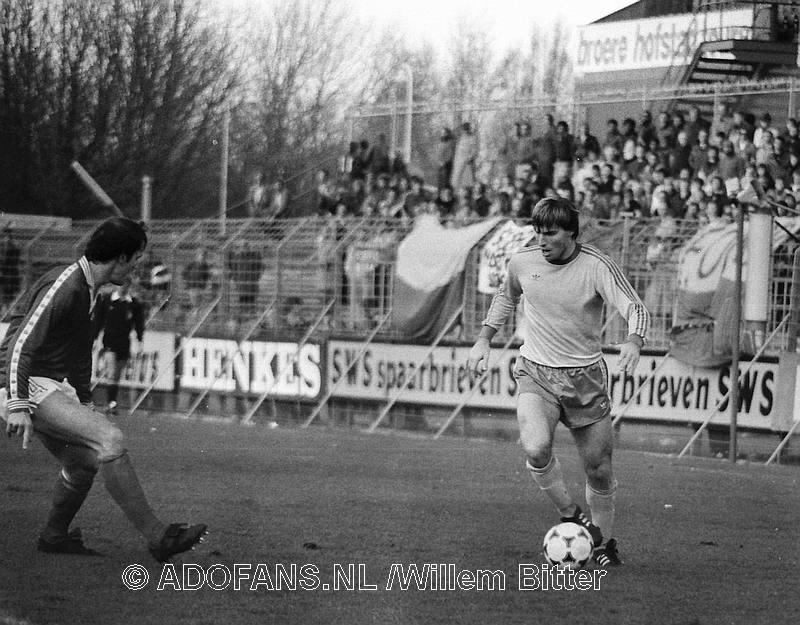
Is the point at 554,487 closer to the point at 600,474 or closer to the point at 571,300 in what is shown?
the point at 600,474

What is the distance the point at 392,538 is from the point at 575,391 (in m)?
1.64

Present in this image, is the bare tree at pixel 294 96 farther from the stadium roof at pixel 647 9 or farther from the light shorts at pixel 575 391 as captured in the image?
the light shorts at pixel 575 391

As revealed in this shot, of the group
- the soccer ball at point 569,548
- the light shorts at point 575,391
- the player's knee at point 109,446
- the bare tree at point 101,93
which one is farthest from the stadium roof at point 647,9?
the player's knee at point 109,446

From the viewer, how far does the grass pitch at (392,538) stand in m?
7.25

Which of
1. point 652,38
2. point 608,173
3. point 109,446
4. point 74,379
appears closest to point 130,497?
point 109,446

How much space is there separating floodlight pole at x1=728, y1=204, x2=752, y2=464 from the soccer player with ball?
7.31 metres

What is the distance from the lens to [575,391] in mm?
8633

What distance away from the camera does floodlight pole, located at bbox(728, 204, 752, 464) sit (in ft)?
51.8

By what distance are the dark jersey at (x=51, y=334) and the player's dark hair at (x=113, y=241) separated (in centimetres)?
10

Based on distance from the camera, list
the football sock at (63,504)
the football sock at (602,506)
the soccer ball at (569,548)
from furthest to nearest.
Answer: the football sock at (602,506) → the football sock at (63,504) → the soccer ball at (569,548)

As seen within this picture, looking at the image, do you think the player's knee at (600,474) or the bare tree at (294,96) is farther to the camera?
the bare tree at (294,96)

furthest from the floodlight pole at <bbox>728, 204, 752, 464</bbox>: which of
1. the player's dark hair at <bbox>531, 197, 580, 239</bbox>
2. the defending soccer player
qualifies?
the defending soccer player

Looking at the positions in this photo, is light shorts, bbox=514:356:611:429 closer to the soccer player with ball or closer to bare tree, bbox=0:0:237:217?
the soccer player with ball

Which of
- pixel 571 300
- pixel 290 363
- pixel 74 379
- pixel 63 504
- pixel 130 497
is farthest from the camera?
pixel 290 363
